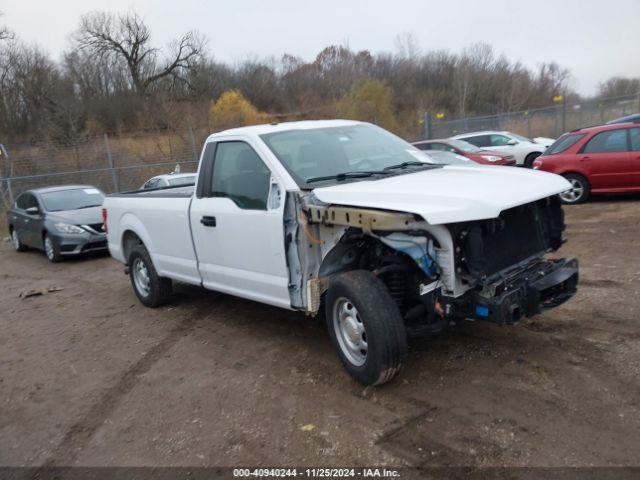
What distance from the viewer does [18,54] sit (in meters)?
36.2

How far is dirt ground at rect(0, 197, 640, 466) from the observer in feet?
11.0

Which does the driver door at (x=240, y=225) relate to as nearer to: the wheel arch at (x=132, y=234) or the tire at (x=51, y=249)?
the wheel arch at (x=132, y=234)

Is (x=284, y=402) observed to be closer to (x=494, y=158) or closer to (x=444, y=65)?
(x=494, y=158)

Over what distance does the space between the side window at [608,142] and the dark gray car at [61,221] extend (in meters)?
9.69

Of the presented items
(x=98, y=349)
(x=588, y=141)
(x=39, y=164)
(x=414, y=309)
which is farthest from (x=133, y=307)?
(x=39, y=164)

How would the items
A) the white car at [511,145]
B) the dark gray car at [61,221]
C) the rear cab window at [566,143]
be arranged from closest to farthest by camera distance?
1. the dark gray car at [61,221]
2. the rear cab window at [566,143]
3. the white car at [511,145]

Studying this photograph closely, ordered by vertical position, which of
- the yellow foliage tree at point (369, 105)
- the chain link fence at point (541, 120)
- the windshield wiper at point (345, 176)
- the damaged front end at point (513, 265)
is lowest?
the damaged front end at point (513, 265)

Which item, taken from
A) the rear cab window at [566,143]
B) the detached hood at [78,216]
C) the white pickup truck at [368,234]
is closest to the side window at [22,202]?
the detached hood at [78,216]

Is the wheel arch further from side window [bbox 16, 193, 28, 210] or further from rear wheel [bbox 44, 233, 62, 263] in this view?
side window [bbox 16, 193, 28, 210]

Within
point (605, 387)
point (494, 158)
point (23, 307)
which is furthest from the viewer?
point (494, 158)

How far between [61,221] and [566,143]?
1023cm

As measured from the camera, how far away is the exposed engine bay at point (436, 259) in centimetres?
365

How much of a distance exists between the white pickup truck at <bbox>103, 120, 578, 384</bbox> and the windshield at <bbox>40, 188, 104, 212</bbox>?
6.89 meters

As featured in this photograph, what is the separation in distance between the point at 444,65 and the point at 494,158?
140 ft
